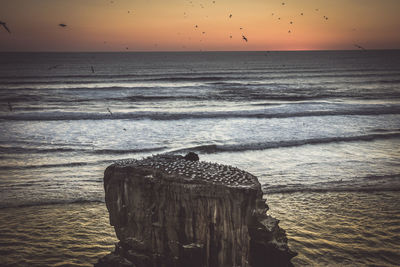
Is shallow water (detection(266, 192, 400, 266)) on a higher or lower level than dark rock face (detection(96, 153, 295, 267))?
lower

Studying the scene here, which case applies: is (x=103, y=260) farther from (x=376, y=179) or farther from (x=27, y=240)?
(x=376, y=179)

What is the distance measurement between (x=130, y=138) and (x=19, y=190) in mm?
5757

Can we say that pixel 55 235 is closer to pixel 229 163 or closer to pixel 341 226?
pixel 341 226

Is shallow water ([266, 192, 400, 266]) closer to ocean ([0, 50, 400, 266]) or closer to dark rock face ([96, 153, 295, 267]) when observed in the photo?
ocean ([0, 50, 400, 266])

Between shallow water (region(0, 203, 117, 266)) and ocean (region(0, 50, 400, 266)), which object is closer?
shallow water (region(0, 203, 117, 266))

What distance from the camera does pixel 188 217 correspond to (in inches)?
103

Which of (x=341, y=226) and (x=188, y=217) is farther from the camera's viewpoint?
(x=341, y=226)

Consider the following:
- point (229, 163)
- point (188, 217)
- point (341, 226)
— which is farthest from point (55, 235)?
point (229, 163)

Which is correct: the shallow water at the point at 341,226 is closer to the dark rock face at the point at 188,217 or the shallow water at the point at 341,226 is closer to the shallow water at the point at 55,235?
the dark rock face at the point at 188,217

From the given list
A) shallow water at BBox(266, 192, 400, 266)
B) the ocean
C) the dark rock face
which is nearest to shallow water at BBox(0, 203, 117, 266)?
the ocean

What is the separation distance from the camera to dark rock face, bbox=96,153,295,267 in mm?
2574

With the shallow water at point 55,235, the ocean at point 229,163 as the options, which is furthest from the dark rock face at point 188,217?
the shallow water at point 55,235

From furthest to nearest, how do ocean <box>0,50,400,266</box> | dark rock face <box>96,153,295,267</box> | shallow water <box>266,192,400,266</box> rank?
ocean <box>0,50,400,266</box>
shallow water <box>266,192,400,266</box>
dark rock face <box>96,153,295,267</box>

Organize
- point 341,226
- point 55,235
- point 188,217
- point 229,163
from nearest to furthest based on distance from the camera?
point 188,217, point 55,235, point 341,226, point 229,163
